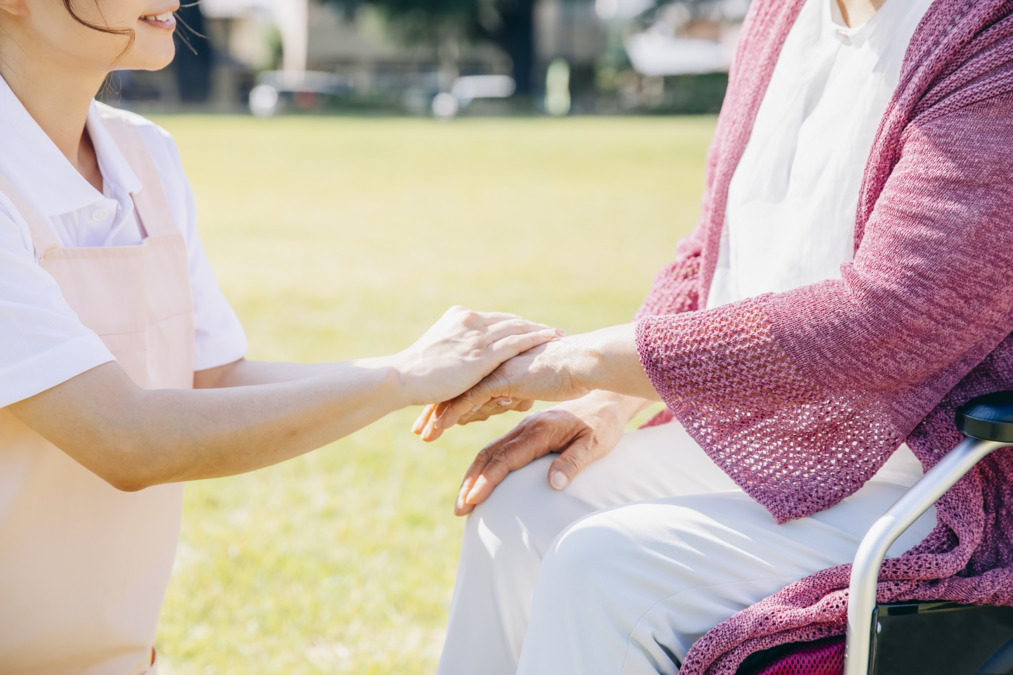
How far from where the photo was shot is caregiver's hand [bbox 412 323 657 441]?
1.80m

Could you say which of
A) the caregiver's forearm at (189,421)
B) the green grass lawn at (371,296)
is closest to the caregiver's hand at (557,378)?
the caregiver's forearm at (189,421)

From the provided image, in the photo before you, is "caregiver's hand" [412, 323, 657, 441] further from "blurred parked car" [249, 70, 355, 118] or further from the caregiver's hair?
"blurred parked car" [249, 70, 355, 118]

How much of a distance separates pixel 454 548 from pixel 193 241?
173cm

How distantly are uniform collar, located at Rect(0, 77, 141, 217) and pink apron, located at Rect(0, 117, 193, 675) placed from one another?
0.19 ft

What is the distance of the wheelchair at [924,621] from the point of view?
141cm

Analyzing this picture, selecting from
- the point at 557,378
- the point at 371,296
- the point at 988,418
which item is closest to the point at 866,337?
the point at 988,418

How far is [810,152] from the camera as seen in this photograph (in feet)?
6.31

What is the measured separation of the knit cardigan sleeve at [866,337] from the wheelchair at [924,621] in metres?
0.16

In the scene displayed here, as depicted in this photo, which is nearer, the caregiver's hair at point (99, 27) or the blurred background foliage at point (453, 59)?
the caregiver's hair at point (99, 27)

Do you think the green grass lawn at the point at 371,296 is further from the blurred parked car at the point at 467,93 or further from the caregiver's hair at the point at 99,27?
the blurred parked car at the point at 467,93

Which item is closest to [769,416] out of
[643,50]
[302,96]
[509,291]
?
[509,291]

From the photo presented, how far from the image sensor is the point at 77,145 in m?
1.92

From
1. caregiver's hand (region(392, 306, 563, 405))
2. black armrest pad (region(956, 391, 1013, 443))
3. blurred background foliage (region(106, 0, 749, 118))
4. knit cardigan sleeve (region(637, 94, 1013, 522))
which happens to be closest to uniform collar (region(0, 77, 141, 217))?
caregiver's hand (region(392, 306, 563, 405))

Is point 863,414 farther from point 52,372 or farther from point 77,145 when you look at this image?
point 77,145
